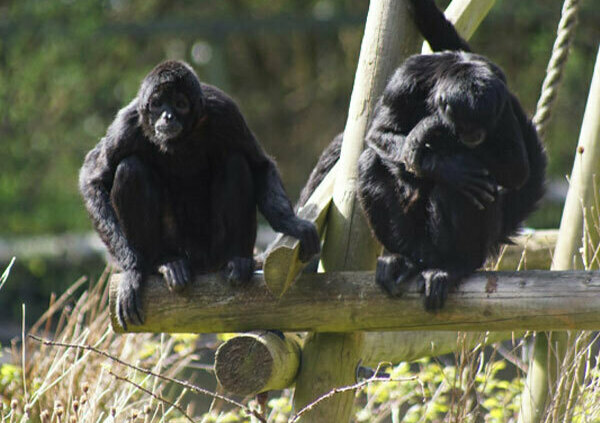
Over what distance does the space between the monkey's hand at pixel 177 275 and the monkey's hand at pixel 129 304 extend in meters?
0.20

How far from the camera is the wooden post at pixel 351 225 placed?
16.9 ft

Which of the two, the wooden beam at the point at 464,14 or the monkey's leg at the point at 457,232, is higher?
the wooden beam at the point at 464,14

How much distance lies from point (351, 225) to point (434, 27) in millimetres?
1335

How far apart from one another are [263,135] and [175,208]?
11056mm

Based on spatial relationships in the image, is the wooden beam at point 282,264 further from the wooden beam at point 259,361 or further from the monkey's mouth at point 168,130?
the monkey's mouth at point 168,130

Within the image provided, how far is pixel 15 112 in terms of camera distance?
1378 centimetres

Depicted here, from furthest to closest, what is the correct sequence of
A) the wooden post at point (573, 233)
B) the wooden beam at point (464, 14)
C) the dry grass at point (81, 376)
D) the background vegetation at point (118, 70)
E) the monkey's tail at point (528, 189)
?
1. the background vegetation at point (118, 70)
2. the wooden beam at point (464, 14)
3. the dry grass at point (81, 376)
4. the wooden post at point (573, 233)
5. the monkey's tail at point (528, 189)

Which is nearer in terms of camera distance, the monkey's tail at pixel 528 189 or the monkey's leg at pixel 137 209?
the monkey's tail at pixel 528 189

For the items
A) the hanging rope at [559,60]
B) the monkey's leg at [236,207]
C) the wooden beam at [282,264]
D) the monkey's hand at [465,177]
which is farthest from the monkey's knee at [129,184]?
the hanging rope at [559,60]

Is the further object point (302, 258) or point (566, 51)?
point (566, 51)

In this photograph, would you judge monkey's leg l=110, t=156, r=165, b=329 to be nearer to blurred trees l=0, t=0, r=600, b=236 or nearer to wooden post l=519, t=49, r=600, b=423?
wooden post l=519, t=49, r=600, b=423

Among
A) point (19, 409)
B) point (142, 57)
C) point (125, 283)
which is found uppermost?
point (142, 57)

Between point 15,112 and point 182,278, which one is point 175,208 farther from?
point 15,112

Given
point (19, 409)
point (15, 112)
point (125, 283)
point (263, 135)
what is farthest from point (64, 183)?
point (125, 283)
